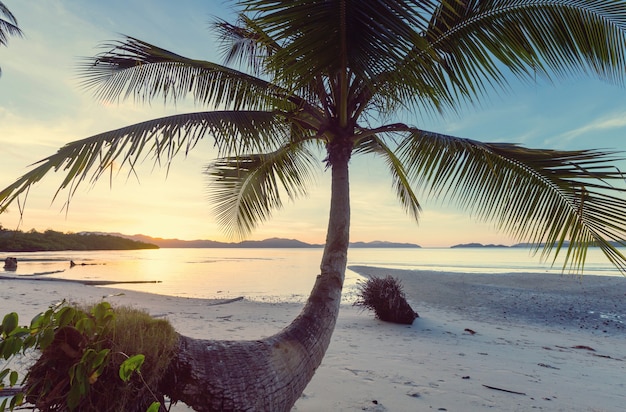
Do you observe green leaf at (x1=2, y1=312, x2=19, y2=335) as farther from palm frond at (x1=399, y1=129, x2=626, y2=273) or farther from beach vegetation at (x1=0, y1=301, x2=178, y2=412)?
palm frond at (x1=399, y1=129, x2=626, y2=273)

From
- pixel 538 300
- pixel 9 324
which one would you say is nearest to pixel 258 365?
pixel 9 324

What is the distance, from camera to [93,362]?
1.66 meters

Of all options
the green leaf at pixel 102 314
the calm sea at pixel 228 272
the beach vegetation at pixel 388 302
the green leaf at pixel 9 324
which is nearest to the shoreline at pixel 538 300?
the beach vegetation at pixel 388 302

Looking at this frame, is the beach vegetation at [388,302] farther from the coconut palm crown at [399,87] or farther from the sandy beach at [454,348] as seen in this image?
the coconut palm crown at [399,87]

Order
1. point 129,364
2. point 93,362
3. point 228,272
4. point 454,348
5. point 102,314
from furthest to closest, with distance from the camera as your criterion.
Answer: point 228,272
point 454,348
point 102,314
point 93,362
point 129,364

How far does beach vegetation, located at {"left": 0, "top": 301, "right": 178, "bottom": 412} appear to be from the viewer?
1716mm

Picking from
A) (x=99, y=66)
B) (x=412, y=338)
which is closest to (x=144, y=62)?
(x=99, y=66)

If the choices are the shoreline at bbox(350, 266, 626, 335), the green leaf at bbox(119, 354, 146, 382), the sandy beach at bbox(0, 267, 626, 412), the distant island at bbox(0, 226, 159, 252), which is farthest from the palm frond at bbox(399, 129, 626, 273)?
the distant island at bbox(0, 226, 159, 252)

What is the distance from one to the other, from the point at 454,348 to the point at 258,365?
14.9ft

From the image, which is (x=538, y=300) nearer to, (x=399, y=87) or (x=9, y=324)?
(x=399, y=87)

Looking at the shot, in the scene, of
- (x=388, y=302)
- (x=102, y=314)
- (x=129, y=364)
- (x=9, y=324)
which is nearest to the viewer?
(x=9, y=324)

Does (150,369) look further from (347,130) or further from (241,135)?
(347,130)

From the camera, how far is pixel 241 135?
386 centimetres

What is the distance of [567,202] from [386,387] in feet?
8.57
